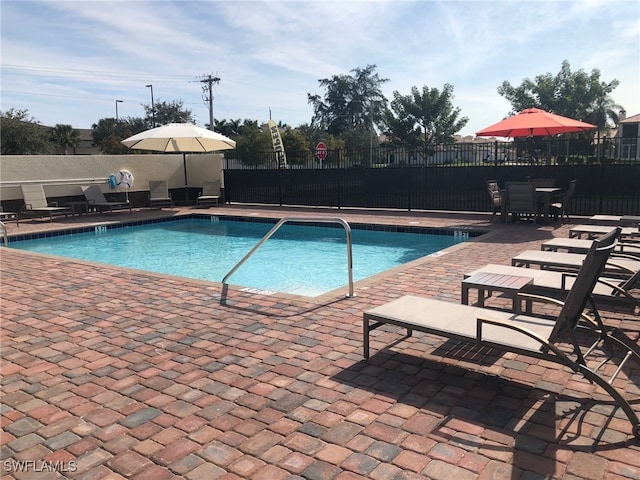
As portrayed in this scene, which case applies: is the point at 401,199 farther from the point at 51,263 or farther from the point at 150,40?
the point at 51,263

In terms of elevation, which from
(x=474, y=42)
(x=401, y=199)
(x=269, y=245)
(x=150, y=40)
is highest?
(x=150, y=40)

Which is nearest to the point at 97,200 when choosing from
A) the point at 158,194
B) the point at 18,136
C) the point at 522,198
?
the point at 158,194

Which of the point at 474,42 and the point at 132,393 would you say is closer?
the point at 132,393

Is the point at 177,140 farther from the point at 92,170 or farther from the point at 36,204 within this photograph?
the point at 36,204

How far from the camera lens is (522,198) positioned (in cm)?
1095

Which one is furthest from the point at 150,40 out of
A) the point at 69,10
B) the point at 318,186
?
the point at 318,186

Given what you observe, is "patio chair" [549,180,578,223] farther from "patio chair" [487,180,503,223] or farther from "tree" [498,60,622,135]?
"tree" [498,60,622,135]

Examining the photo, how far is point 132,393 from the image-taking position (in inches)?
131

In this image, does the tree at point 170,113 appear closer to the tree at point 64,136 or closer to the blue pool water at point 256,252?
the tree at point 64,136

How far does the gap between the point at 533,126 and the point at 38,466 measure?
1058 cm

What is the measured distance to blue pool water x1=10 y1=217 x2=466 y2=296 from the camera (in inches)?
360

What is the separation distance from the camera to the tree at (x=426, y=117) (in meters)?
38.9

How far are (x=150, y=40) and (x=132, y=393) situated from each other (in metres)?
13.0

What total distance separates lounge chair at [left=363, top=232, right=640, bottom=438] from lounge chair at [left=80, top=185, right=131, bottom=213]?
14.5 m
